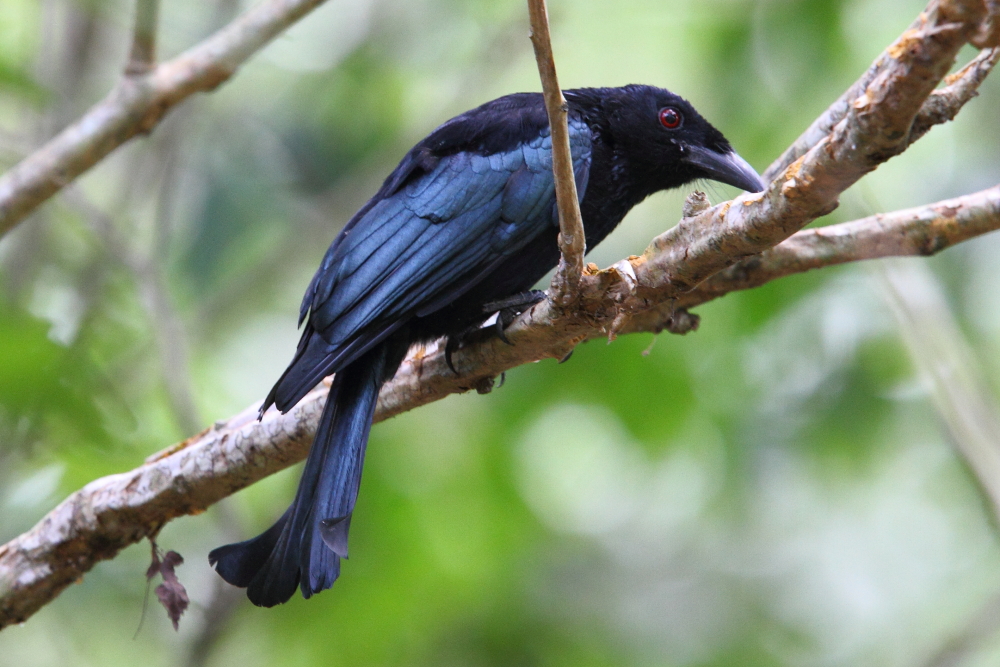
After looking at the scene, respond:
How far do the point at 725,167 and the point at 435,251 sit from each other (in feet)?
3.77

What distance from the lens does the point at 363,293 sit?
2.79 metres

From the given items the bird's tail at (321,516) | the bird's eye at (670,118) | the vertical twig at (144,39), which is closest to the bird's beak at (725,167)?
the bird's eye at (670,118)

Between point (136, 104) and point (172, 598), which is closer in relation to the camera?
point (172, 598)

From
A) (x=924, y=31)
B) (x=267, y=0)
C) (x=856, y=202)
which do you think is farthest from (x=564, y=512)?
(x=924, y=31)

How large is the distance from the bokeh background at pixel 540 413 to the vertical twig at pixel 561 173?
1.27m

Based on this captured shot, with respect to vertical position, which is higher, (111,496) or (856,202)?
(856,202)

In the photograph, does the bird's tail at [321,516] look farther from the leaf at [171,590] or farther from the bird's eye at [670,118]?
the bird's eye at [670,118]

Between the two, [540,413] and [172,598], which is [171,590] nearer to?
[172,598]

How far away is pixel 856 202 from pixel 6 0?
18.4 feet

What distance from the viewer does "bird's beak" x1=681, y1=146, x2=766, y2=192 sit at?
331 cm

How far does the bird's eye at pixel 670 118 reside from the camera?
347 cm

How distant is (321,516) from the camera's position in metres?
Answer: 2.59

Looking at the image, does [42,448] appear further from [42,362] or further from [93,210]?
[93,210]

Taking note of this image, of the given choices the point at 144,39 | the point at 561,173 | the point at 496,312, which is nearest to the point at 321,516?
the point at 496,312
